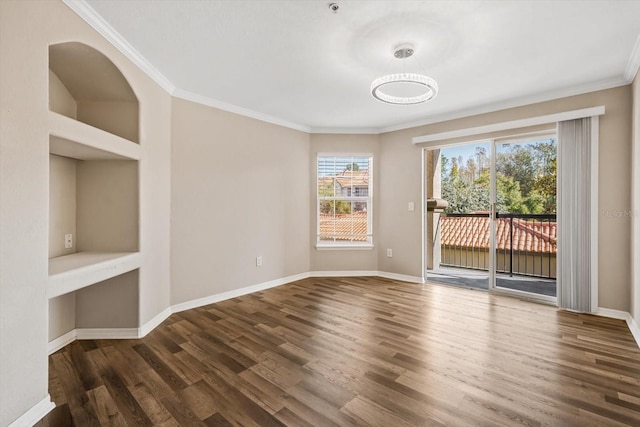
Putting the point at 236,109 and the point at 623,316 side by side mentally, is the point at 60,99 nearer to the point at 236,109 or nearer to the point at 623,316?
the point at 236,109

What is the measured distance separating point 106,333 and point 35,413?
3.71 ft

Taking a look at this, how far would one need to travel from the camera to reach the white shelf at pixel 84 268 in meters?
1.90

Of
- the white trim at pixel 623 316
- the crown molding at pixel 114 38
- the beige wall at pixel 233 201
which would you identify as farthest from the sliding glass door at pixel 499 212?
the crown molding at pixel 114 38

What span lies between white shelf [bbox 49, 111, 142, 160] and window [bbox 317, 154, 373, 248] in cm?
299

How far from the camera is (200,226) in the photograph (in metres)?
3.57

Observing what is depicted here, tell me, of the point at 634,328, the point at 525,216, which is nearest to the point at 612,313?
the point at 634,328

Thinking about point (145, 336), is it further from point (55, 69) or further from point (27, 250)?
point (55, 69)

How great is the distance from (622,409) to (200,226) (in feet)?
12.6

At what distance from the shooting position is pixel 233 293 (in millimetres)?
3908

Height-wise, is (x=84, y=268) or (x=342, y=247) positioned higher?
(x=84, y=268)

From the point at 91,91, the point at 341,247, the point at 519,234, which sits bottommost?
the point at 341,247

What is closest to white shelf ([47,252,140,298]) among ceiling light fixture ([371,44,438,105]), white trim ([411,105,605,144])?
ceiling light fixture ([371,44,438,105])

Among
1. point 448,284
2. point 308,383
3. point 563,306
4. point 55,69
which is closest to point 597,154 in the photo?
point 563,306

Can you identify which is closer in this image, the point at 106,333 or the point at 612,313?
the point at 106,333
